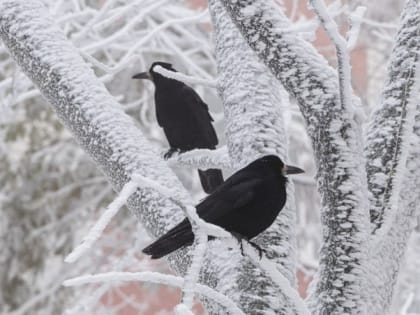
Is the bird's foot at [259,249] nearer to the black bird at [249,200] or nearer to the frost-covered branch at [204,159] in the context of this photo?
the black bird at [249,200]

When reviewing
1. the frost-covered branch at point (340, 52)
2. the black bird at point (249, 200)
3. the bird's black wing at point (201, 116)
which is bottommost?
the bird's black wing at point (201, 116)

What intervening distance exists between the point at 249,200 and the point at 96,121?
46 centimetres

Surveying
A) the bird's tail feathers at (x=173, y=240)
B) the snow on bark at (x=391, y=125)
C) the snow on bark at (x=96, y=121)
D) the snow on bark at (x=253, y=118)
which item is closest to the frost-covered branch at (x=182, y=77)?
the snow on bark at (x=253, y=118)

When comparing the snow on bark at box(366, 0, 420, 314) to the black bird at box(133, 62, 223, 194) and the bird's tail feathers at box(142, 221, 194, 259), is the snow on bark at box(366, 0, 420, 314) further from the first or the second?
the black bird at box(133, 62, 223, 194)

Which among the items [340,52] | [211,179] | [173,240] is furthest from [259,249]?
[211,179]

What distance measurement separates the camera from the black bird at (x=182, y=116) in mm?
4367

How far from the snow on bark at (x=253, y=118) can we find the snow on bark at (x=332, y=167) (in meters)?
0.17

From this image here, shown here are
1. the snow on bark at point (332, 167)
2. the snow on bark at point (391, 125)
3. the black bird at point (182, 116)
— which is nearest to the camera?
the snow on bark at point (332, 167)

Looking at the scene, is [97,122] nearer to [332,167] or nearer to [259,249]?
[259,249]

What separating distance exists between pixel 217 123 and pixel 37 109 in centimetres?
224

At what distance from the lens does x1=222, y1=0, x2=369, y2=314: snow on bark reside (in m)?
2.02

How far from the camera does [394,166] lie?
2123mm

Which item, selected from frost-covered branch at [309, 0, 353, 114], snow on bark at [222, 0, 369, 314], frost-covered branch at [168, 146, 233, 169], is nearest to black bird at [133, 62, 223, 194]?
frost-covered branch at [168, 146, 233, 169]

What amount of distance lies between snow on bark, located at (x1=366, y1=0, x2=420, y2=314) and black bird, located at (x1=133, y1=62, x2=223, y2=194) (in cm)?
220
